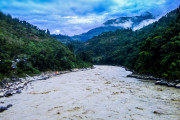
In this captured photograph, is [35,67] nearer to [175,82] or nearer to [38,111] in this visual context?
[38,111]

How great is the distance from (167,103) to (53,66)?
37779 millimetres

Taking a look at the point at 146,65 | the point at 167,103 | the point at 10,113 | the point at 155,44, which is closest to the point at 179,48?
the point at 155,44

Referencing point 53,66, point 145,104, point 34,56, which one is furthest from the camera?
point 53,66

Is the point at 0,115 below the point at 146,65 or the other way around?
below

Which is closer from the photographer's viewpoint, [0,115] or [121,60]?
[0,115]

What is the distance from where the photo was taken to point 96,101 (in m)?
13.8

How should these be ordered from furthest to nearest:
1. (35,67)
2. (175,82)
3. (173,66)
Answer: (35,67) < (173,66) < (175,82)

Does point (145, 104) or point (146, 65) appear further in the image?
point (146, 65)

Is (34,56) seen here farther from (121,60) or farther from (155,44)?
(121,60)

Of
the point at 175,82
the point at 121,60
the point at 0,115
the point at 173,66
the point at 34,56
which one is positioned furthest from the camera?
the point at 121,60

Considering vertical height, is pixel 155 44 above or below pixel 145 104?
above

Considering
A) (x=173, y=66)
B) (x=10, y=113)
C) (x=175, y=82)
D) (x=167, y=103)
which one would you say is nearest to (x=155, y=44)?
(x=173, y=66)

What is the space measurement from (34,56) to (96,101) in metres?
32.7

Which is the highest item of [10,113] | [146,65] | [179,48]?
[179,48]
